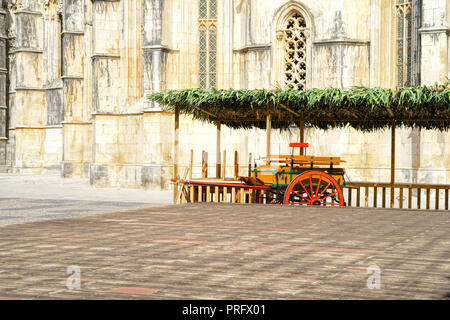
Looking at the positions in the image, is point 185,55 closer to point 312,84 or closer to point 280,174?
point 312,84

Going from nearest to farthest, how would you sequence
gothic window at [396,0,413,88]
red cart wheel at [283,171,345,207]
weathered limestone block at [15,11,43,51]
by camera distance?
red cart wheel at [283,171,345,207], gothic window at [396,0,413,88], weathered limestone block at [15,11,43,51]

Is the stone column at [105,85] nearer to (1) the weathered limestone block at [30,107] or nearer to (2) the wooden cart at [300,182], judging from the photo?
(2) the wooden cart at [300,182]

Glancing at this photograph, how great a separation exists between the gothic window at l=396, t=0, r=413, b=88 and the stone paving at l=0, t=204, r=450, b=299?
1215cm

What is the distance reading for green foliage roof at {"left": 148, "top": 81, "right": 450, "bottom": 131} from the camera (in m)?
16.4

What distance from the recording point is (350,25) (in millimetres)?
25281

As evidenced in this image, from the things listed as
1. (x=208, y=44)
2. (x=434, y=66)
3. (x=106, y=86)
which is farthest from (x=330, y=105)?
(x=106, y=86)

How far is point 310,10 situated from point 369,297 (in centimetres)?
2065

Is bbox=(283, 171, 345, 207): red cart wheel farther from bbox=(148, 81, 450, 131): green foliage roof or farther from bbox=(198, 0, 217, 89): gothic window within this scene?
bbox=(198, 0, 217, 89): gothic window

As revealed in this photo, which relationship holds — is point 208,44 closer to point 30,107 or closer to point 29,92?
point 29,92

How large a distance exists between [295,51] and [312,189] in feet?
36.5

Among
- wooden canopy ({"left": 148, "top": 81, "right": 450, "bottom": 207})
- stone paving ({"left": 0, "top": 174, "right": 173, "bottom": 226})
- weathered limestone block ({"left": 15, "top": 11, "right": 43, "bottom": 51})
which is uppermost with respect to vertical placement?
weathered limestone block ({"left": 15, "top": 11, "right": 43, "bottom": 51})

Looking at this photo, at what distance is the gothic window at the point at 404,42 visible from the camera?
25.0 metres
